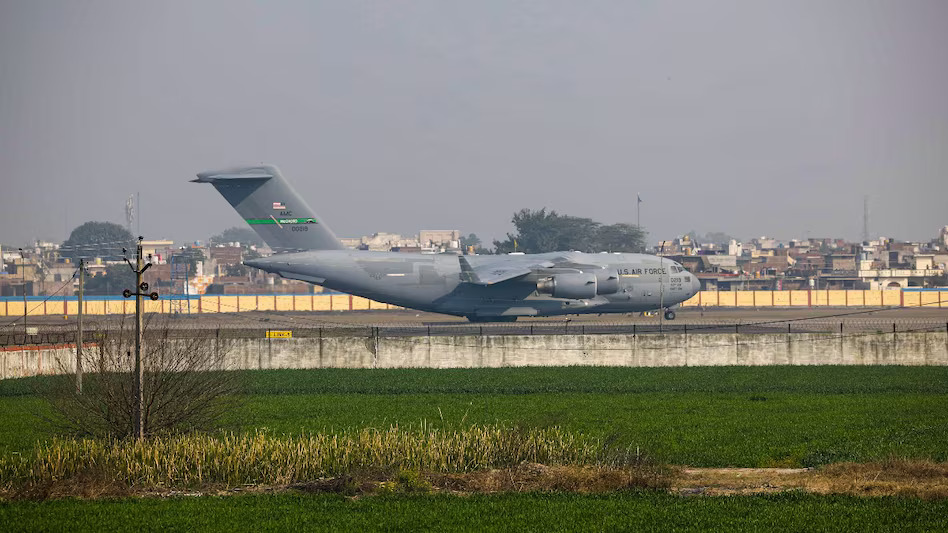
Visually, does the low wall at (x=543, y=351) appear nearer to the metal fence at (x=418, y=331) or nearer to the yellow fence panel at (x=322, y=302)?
the metal fence at (x=418, y=331)

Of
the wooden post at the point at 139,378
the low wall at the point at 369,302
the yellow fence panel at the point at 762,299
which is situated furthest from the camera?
the yellow fence panel at the point at 762,299

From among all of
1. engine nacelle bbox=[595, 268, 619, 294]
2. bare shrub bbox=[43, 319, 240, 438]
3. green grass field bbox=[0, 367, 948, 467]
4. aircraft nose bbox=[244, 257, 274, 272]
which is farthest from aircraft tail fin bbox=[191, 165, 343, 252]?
bare shrub bbox=[43, 319, 240, 438]

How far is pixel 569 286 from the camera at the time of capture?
60.9m

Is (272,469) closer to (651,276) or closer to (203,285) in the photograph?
(651,276)

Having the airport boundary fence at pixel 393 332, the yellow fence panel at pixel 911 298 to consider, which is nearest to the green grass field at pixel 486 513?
the airport boundary fence at pixel 393 332

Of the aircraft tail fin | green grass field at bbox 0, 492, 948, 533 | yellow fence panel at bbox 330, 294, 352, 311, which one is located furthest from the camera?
yellow fence panel at bbox 330, 294, 352, 311

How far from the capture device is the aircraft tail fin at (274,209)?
198 ft

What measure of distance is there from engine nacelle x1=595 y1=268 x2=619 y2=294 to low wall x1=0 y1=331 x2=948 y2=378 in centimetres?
969

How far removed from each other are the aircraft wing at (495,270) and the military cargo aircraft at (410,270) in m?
0.06

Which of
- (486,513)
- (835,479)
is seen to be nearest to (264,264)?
(486,513)

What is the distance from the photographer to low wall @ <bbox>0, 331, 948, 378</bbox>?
52.7 meters

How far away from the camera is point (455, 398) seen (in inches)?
1580

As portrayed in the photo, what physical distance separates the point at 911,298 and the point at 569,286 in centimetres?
6130

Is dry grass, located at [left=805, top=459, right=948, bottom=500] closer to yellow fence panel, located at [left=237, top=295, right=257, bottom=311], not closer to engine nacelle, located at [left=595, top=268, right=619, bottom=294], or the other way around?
engine nacelle, located at [left=595, top=268, right=619, bottom=294]
